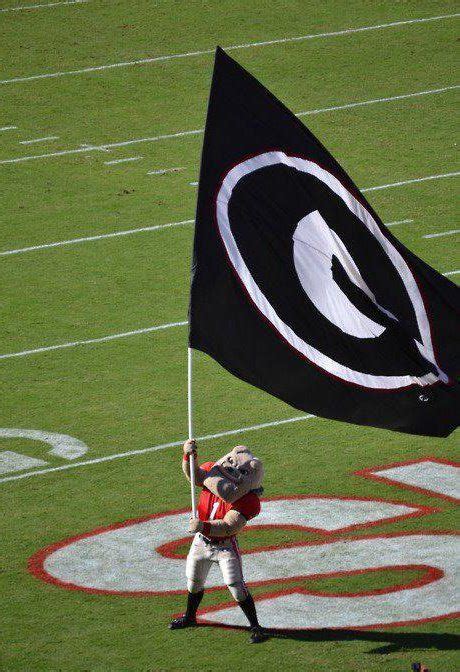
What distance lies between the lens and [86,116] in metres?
26.4

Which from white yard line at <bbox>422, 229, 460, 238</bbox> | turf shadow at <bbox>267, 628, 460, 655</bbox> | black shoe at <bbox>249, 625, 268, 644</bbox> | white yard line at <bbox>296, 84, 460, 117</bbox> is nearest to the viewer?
turf shadow at <bbox>267, 628, 460, 655</bbox>

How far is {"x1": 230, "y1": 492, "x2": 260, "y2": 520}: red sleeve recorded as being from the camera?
9461 mm

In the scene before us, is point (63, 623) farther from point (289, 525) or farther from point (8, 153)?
point (8, 153)

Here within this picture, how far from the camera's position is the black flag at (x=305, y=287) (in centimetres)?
914

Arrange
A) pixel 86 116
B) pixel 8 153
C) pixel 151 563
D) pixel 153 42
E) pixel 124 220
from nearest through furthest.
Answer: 1. pixel 151 563
2. pixel 124 220
3. pixel 8 153
4. pixel 86 116
5. pixel 153 42

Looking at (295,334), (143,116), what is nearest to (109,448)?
(295,334)

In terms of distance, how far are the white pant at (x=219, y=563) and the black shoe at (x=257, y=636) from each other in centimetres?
24

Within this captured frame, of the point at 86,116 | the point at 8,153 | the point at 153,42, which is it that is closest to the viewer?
the point at 8,153

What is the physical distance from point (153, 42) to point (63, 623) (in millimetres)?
21878

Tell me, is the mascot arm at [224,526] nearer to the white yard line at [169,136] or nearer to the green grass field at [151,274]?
the green grass field at [151,274]

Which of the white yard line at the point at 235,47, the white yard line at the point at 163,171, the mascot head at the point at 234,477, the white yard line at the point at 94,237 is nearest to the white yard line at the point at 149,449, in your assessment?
the mascot head at the point at 234,477

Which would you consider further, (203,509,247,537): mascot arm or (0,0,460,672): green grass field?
(0,0,460,672): green grass field

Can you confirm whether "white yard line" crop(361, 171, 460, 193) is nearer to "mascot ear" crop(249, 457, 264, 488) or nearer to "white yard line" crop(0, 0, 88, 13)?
"white yard line" crop(0, 0, 88, 13)

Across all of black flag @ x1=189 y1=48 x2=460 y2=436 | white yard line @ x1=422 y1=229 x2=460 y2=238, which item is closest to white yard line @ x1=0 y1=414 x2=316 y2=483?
black flag @ x1=189 y1=48 x2=460 y2=436
